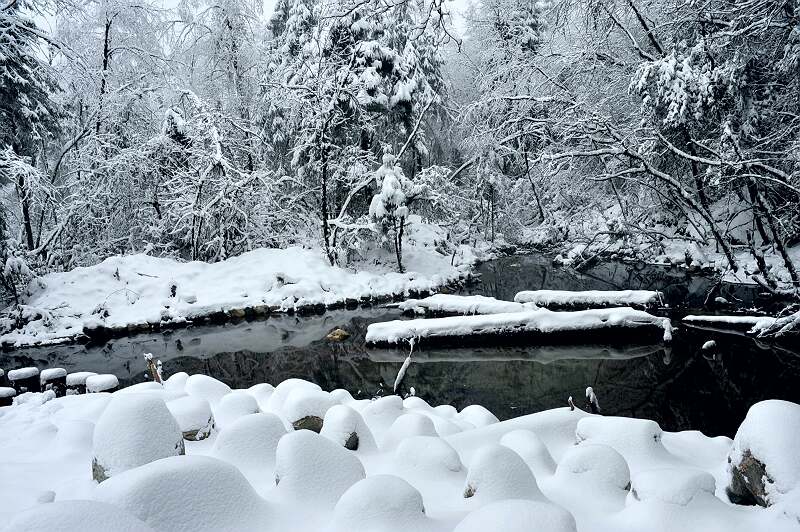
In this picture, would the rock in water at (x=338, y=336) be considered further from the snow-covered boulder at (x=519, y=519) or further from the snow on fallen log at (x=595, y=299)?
the snow-covered boulder at (x=519, y=519)


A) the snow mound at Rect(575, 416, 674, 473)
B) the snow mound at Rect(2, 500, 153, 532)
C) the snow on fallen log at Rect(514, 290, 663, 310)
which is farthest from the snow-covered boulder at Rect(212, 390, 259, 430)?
the snow on fallen log at Rect(514, 290, 663, 310)

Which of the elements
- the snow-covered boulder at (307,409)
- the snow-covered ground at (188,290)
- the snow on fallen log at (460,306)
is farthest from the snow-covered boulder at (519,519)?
the snow-covered ground at (188,290)

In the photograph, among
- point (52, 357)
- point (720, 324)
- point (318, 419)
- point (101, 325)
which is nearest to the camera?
point (318, 419)

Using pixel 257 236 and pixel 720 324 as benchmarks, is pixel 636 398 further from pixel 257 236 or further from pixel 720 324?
pixel 257 236

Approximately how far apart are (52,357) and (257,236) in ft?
24.9

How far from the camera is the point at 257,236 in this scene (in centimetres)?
1563

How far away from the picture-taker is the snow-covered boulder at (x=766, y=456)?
215 cm

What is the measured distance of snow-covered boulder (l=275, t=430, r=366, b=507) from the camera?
2229mm

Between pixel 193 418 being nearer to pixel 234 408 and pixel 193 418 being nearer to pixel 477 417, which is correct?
pixel 234 408

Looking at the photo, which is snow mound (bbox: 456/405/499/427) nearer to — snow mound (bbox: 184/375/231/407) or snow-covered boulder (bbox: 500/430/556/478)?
snow-covered boulder (bbox: 500/430/556/478)

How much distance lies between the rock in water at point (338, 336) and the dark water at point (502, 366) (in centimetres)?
20

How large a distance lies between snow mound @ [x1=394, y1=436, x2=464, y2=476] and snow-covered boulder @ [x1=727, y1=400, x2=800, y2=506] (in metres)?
1.57

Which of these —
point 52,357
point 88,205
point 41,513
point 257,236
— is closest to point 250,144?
point 257,236

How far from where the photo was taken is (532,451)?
121 inches
